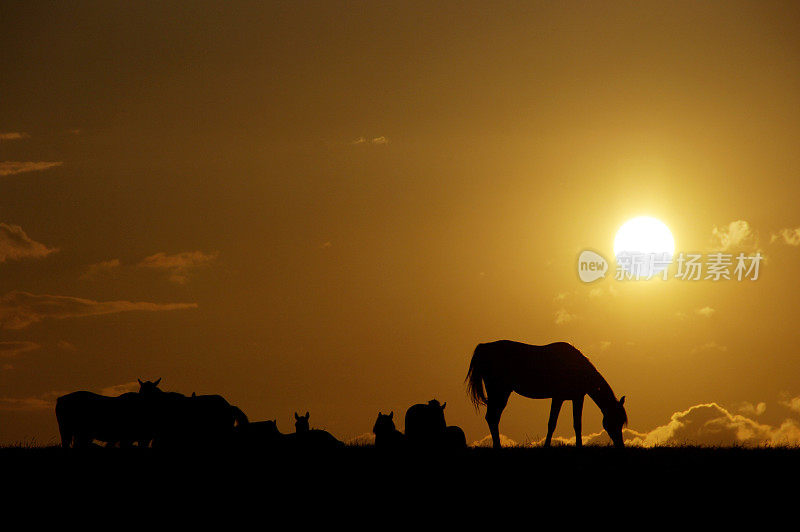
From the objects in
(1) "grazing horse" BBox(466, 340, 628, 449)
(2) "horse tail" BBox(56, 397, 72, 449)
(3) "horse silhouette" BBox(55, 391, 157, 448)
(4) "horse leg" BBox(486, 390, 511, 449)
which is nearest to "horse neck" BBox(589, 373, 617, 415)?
(1) "grazing horse" BBox(466, 340, 628, 449)

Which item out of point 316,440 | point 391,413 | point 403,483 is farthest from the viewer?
point 391,413

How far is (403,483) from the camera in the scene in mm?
18531

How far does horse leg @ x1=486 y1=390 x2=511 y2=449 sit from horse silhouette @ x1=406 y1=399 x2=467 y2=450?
290 cm

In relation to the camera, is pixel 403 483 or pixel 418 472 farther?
pixel 418 472

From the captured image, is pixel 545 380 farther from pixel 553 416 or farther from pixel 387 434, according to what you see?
pixel 387 434

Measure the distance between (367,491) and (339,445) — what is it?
515cm

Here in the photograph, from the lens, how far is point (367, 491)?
18031 millimetres

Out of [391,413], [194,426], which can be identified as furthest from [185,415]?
[391,413]

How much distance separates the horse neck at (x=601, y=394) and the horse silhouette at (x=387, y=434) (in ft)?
23.0

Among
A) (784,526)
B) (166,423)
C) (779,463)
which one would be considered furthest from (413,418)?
(784,526)

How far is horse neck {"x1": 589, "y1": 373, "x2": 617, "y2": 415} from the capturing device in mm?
28625

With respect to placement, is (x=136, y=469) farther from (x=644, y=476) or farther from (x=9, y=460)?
(x=644, y=476)

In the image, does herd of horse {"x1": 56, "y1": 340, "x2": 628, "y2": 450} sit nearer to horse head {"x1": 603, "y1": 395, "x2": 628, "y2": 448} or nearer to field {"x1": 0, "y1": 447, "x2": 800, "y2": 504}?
horse head {"x1": 603, "y1": 395, "x2": 628, "y2": 448}

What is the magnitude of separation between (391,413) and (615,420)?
Answer: 7293mm
